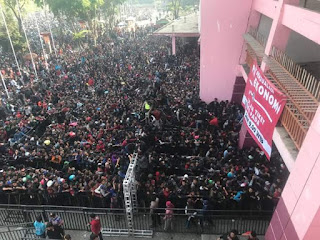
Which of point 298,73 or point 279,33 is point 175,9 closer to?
point 279,33

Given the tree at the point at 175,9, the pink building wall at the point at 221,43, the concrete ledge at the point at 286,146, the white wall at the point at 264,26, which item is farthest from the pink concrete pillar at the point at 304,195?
the tree at the point at 175,9

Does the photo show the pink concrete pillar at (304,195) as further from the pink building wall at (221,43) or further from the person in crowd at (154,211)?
the pink building wall at (221,43)

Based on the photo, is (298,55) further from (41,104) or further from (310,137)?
(41,104)

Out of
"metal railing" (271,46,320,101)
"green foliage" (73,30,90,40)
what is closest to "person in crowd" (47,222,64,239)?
Answer: "metal railing" (271,46,320,101)

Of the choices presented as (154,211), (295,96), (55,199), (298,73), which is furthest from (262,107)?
(55,199)

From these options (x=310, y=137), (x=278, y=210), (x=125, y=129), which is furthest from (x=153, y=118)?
(x=310, y=137)

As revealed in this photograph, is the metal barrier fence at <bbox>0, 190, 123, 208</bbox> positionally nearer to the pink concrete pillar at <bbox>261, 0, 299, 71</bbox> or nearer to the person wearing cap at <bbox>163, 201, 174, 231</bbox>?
the person wearing cap at <bbox>163, 201, 174, 231</bbox>

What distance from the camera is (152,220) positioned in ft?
30.0

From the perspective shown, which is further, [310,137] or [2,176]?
[2,176]

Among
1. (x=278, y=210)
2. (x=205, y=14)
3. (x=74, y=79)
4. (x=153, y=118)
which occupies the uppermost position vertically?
(x=205, y=14)

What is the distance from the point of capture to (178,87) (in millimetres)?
18141

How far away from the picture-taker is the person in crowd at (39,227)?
26.5 feet

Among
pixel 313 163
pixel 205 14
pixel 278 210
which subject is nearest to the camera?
pixel 313 163

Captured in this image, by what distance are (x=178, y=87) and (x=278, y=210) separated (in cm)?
1214
